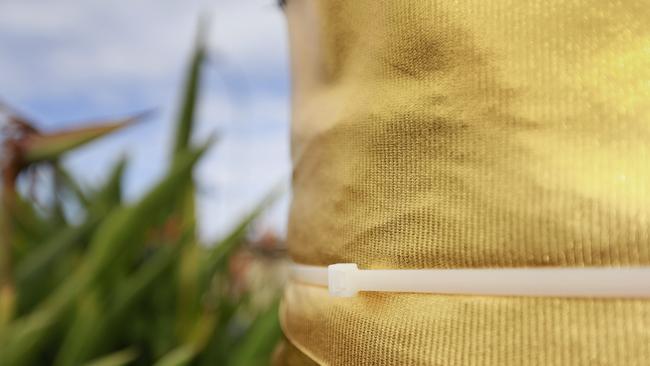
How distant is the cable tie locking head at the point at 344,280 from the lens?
21cm

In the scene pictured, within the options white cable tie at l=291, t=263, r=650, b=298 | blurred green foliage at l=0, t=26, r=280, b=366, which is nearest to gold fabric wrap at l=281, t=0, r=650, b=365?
white cable tie at l=291, t=263, r=650, b=298

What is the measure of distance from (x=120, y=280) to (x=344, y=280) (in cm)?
58

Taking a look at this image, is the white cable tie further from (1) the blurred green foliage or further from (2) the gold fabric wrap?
(1) the blurred green foliage

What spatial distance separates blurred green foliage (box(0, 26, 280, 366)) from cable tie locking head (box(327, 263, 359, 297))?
39 cm

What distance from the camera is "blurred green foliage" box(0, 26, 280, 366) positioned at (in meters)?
0.62

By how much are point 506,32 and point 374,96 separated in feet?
0.14

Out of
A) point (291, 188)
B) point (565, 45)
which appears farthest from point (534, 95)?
point (291, 188)

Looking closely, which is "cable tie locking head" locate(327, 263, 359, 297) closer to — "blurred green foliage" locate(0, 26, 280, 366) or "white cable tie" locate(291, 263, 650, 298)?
"white cable tie" locate(291, 263, 650, 298)

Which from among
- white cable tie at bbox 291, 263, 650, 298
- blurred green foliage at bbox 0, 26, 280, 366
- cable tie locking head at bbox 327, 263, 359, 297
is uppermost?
white cable tie at bbox 291, 263, 650, 298

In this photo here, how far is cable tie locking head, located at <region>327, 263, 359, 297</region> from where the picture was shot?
0.21 meters

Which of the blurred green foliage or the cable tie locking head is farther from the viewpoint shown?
the blurred green foliage

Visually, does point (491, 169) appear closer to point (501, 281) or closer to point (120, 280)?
point (501, 281)

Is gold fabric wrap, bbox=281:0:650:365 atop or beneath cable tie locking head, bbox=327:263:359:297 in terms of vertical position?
atop

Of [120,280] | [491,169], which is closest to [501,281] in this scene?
[491,169]
